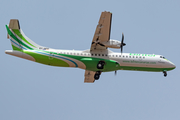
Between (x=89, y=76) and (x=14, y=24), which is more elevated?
(x=14, y=24)

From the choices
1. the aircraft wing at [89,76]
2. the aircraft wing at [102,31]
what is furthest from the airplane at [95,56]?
the aircraft wing at [89,76]

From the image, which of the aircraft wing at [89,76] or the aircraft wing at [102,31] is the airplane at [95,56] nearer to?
the aircraft wing at [102,31]

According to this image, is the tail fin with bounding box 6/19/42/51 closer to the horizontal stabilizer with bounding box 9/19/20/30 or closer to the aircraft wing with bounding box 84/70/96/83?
the horizontal stabilizer with bounding box 9/19/20/30

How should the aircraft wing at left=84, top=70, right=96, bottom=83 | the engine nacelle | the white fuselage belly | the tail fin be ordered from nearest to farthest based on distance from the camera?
the engine nacelle
the tail fin
the white fuselage belly
the aircraft wing at left=84, top=70, right=96, bottom=83

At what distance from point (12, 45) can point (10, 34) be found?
4.49ft

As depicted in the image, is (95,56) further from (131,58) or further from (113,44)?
(131,58)

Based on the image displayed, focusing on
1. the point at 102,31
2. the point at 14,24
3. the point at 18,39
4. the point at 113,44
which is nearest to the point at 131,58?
the point at 113,44

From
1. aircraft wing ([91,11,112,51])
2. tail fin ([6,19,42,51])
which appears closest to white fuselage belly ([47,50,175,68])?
aircraft wing ([91,11,112,51])

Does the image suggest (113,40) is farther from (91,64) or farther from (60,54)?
(60,54)

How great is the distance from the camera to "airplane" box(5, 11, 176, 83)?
40344 millimetres

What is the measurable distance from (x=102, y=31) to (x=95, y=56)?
3.65 meters

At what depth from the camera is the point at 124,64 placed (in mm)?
41938

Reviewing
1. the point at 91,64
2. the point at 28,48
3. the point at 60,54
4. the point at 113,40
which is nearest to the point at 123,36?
the point at 113,40

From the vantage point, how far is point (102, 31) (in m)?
39.5
